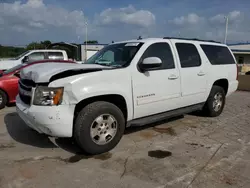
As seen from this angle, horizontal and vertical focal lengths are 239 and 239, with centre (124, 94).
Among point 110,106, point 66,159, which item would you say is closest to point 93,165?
point 66,159

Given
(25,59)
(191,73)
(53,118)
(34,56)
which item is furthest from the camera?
(34,56)

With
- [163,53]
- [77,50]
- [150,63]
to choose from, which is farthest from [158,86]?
[77,50]

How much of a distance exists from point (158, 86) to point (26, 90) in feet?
7.38

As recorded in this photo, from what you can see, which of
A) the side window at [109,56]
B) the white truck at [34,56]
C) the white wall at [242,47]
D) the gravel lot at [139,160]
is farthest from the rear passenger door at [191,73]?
the white wall at [242,47]

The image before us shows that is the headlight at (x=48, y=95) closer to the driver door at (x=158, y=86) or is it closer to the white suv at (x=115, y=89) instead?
the white suv at (x=115, y=89)

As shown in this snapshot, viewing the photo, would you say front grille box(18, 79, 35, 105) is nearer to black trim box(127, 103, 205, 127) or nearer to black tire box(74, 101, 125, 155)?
black tire box(74, 101, 125, 155)

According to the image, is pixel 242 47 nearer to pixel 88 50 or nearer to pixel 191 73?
pixel 88 50

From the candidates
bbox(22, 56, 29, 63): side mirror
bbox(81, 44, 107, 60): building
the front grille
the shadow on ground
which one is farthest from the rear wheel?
bbox(81, 44, 107, 60): building

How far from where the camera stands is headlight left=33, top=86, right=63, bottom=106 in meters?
3.34

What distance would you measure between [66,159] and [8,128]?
86.1 inches

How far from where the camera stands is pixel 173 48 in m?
4.82

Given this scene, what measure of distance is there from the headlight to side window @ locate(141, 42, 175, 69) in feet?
5.86

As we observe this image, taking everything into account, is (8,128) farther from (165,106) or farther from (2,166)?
(165,106)

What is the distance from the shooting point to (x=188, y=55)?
511 centimetres
